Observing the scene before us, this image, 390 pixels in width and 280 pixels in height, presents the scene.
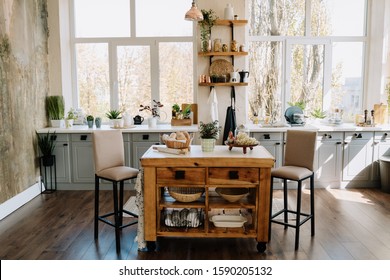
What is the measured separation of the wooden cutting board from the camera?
6.15 metres

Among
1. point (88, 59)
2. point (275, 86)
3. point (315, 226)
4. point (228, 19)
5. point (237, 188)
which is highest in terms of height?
point (228, 19)

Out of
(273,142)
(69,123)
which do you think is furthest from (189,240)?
(69,123)

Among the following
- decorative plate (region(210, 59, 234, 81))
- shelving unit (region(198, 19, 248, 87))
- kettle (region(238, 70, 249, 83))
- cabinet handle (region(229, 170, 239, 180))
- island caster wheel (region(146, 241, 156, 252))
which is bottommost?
island caster wheel (region(146, 241, 156, 252))

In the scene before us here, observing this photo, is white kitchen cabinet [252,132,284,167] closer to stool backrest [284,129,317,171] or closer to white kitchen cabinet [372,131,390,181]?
white kitchen cabinet [372,131,390,181]

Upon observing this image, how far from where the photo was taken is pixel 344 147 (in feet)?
19.5

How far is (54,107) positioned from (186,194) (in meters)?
3.24

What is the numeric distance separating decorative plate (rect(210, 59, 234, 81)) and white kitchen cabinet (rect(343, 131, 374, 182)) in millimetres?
1918

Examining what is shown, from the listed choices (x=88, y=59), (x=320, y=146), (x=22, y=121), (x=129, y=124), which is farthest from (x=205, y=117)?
(x=22, y=121)

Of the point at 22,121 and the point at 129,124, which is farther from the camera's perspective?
the point at 129,124

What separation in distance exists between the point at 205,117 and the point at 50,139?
89.2 inches

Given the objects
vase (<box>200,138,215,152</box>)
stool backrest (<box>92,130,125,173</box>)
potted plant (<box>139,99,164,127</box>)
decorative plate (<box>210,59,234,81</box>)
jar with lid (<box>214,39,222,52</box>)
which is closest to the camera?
vase (<box>200,138,215,152</box>)

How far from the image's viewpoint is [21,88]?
17.4 ft

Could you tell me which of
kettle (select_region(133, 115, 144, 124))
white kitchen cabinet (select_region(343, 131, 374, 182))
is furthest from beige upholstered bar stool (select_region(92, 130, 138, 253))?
white kitchen cabinet (select_region(343, 131, 374, 182))

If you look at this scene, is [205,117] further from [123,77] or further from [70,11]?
[70,11]
